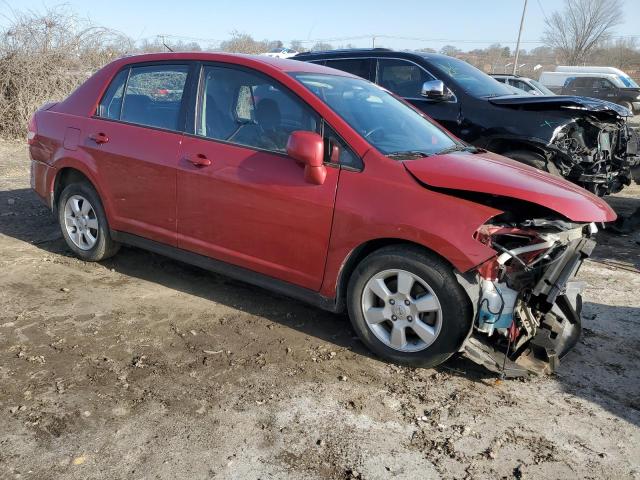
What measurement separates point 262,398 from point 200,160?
5.90ft

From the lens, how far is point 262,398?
3.15 metres

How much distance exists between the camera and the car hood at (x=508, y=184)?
127 inches

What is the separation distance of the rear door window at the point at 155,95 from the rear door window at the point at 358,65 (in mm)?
3499

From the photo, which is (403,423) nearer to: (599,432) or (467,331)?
(467,331)

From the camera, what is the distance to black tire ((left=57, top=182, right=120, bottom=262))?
4883mm

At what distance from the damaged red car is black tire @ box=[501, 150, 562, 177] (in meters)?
2.19

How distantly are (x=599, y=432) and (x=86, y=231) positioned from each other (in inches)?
169

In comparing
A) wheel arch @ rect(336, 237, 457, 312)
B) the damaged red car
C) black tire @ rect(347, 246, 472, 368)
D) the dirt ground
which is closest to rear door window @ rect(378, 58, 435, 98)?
the damaged red car

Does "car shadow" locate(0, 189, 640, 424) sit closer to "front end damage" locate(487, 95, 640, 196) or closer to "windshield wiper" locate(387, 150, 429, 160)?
"front end damage" locate(487, 95, 640, 196)

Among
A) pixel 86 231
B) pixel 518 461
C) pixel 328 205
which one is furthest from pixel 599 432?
pixel 86 231

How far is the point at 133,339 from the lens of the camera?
12.4ft

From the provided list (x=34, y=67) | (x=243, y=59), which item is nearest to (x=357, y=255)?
(x=243, y=59)

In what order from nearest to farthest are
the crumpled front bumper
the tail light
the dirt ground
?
the dirt ground < the crumpled front bumper < the tail light

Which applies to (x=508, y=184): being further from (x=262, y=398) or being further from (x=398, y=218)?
(x=262, y=398)
